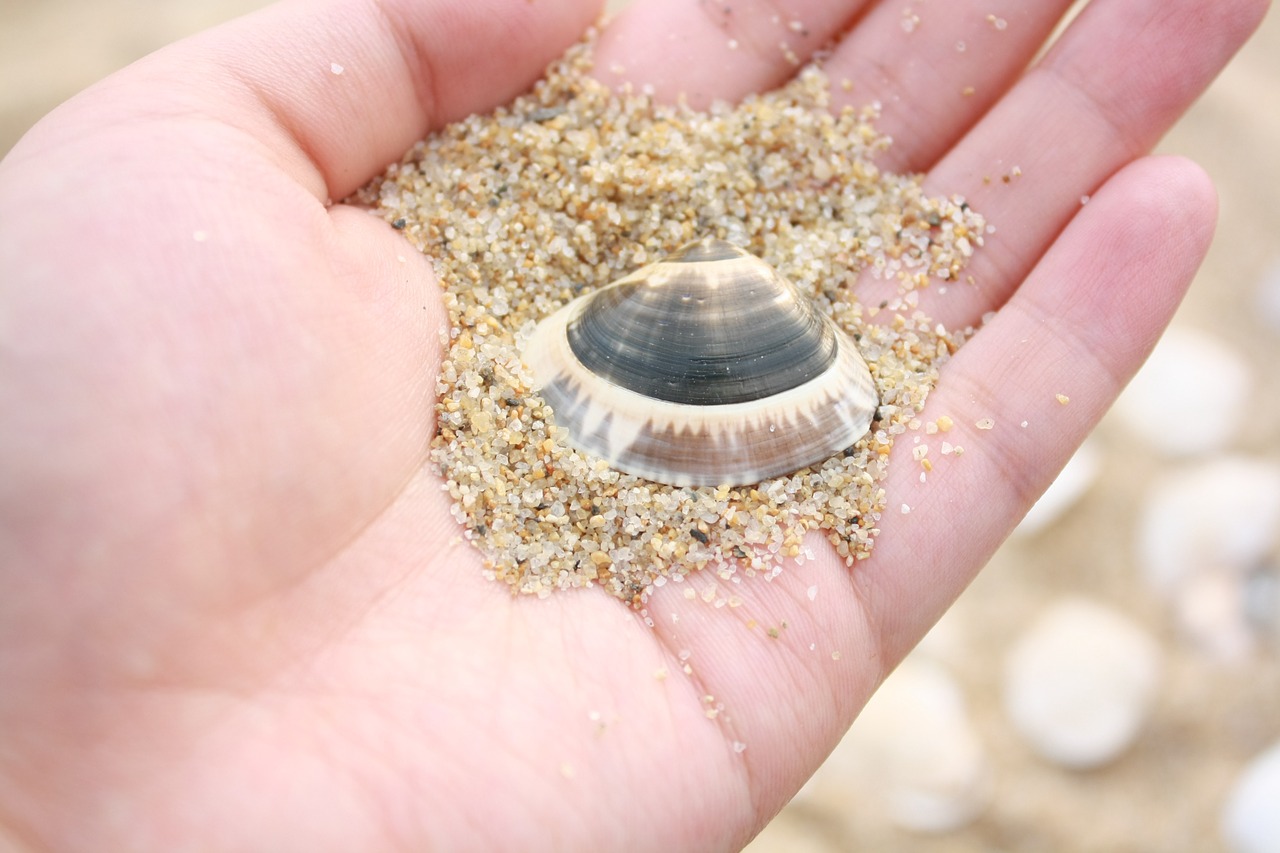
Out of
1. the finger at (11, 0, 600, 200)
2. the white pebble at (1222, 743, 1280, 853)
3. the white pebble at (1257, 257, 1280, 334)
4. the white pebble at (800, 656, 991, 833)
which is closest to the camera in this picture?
the finger at (11, 0, 600, 200)

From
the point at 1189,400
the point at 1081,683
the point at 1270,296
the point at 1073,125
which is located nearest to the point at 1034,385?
the point at 1073,125

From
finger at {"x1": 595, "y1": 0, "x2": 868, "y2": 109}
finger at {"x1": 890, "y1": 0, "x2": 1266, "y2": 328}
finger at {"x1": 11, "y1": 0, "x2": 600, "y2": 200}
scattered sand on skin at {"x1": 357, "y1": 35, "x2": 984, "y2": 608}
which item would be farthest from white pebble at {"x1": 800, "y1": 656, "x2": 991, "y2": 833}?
finger at {"x1": 11, "y1": 0, "x2": 600, "y2": 200}

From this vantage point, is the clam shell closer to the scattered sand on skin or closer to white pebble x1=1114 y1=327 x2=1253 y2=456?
the scattered sand on skin

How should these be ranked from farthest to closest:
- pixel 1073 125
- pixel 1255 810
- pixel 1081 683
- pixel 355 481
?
pixel 1081 683, pixel 1255 810, pixel 1073 125, pixel 355 481

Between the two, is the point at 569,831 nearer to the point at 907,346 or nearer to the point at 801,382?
the point at 801,382

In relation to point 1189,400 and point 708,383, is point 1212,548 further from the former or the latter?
point 708,383

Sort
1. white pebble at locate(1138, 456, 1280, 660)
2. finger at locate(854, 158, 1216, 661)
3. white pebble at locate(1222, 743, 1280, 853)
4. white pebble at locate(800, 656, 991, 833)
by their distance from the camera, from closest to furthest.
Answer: finger at locate(854, 158, 1216, 661) → white pebble at locate(1222, 743, 1280, 853) → white pebble at locate(800, 656, 991, 833) → white pebble at locate(1138, 456, 1280, 660)
